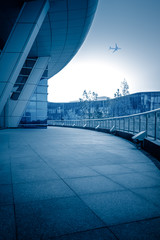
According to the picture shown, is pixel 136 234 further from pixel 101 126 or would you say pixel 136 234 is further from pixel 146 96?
pixel 146 96

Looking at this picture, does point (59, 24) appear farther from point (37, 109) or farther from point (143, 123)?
point (143, 123)

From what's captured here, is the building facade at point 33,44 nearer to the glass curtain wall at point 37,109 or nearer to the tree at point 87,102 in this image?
the glass curtain wall at point 37,109

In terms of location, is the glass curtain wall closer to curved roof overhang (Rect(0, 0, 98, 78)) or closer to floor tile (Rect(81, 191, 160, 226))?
curved roof overhang (Rect(0, 0, 98, 78))

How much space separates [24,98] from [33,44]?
19.7 feet

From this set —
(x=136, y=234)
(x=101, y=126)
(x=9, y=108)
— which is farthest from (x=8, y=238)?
(x=9, y=108)

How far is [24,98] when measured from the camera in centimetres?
2231

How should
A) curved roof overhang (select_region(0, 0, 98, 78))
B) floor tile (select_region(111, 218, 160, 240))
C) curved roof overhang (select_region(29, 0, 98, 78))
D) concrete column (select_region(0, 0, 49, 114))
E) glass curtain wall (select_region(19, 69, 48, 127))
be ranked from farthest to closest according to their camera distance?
glass curtain wall (select_region(19, 69, 48, 127)) < curved roof overhang (select_region(29, 0, 98, 78)) < curved roof overhang (select_region(0, 0, 98, 78)) < concrete column (select_region(0, 0, 49, 114)) < floor tile (select_region(111, 218, 160, 240))

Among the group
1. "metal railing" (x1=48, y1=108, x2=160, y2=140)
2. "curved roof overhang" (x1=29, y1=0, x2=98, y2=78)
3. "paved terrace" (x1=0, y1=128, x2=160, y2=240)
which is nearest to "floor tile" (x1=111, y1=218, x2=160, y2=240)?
"paved terrace" (x1=0, y1=128, x2=160, y2=240)

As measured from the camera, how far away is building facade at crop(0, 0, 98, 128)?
1176cm

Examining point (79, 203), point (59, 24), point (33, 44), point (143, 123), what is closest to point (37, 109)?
point (33, 44)

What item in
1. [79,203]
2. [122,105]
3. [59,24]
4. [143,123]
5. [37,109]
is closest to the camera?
[79,203]

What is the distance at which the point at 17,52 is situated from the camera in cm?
1164

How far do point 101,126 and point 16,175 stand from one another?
17560 mm

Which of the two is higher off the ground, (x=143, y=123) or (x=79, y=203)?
(x=143, y=123)
